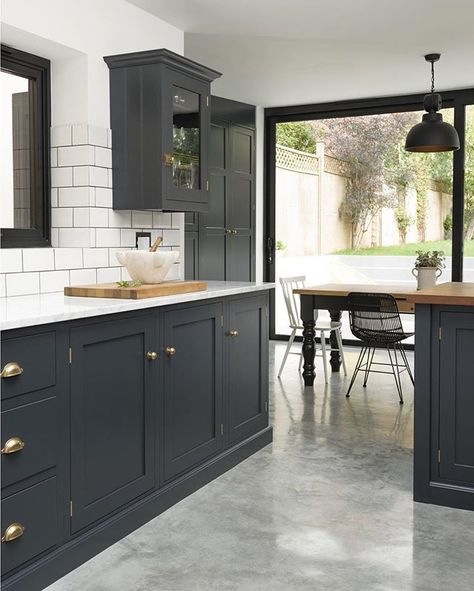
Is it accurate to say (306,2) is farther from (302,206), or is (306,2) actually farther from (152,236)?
(302,206)

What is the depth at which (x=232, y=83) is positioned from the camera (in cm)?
657

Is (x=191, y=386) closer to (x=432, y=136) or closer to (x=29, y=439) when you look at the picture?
(x=29, y=439)

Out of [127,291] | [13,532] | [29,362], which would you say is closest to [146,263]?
[127,291]

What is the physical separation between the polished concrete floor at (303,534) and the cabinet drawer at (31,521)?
0.59 feet

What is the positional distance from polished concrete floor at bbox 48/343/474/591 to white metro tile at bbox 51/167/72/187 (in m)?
1.66

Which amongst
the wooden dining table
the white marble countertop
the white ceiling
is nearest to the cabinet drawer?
the white marble countertop

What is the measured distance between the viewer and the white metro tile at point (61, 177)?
3.58 meters

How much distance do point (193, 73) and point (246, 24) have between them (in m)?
0.82

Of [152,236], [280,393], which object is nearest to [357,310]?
[280,393]

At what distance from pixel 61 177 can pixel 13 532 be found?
192 centimetres

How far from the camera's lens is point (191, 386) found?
3279 millimetres

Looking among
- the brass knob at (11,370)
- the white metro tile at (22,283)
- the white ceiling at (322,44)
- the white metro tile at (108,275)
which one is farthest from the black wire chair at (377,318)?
the brass knob at (11,370)

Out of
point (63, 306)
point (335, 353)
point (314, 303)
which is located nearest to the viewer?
point (63, 306)

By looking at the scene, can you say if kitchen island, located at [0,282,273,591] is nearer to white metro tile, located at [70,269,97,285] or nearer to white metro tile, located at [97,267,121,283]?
white metro tile, located at [70,269,97,285]
